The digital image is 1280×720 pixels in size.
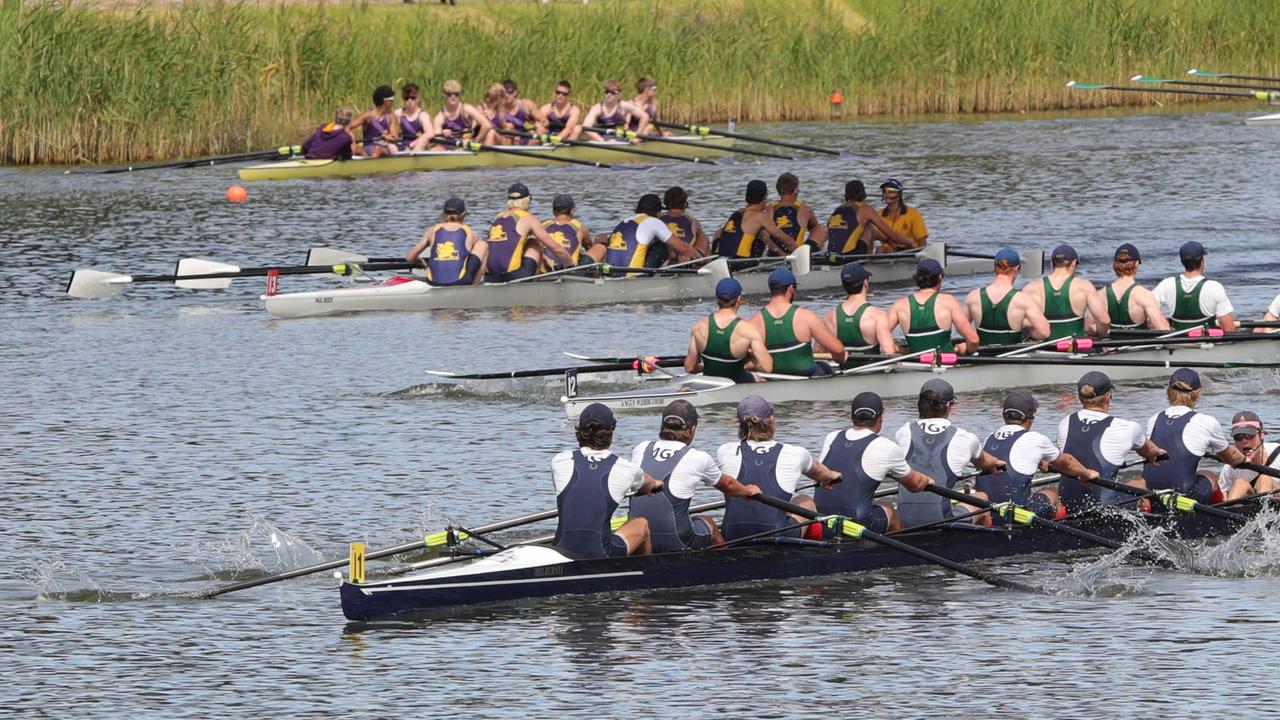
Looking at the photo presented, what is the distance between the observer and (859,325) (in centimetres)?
1831

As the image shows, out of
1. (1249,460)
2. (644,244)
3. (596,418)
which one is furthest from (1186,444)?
(644,244)

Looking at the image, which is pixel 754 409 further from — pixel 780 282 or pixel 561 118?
pixel 561 118

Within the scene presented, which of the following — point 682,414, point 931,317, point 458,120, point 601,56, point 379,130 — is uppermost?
point 601,56

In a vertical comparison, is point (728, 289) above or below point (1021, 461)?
above

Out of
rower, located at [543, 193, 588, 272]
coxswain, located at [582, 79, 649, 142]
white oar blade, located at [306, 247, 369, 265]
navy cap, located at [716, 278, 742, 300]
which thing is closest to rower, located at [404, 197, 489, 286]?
rower, located at [543, 193, 588, 272]

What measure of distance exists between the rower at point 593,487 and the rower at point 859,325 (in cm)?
641

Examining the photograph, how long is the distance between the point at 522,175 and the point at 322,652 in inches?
1021

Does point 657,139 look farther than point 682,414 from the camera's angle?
Yes

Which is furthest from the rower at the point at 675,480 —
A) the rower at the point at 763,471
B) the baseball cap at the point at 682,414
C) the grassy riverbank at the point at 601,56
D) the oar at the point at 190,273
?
the grassy riverbank at the point at 601,56

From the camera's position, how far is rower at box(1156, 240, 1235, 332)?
1889 cm

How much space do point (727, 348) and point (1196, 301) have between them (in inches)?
178

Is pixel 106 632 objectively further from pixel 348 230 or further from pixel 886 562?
pixel 348 230

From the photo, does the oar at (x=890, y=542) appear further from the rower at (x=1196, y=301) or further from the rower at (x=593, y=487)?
the rower at (x=1196, y=301)

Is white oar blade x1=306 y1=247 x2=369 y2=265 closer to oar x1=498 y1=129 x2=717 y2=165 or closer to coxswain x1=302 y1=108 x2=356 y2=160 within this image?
oar x1=498 y1=129 x2=717 y2=165
